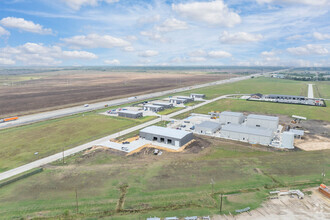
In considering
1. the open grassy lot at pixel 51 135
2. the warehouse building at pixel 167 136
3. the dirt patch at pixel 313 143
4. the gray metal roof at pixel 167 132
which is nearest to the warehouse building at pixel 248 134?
the dirt patch at pixel 313 143

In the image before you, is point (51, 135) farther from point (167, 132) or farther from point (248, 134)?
point (248, 134)

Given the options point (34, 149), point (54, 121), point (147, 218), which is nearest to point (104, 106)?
point (54, 121)

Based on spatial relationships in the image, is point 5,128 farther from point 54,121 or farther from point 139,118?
point 139,118

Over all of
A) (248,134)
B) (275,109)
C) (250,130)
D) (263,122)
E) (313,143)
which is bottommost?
(313,143)

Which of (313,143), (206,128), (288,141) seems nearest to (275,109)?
(313,143)

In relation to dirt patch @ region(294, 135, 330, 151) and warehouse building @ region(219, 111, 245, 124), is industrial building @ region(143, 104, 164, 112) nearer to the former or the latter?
warehouse building @ region(219, 111, 245, 124)

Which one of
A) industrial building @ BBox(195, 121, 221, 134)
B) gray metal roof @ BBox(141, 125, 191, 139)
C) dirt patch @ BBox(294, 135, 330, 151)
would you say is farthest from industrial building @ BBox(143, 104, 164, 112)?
dirt patch @ BBox(294, 135, 330, 151)
